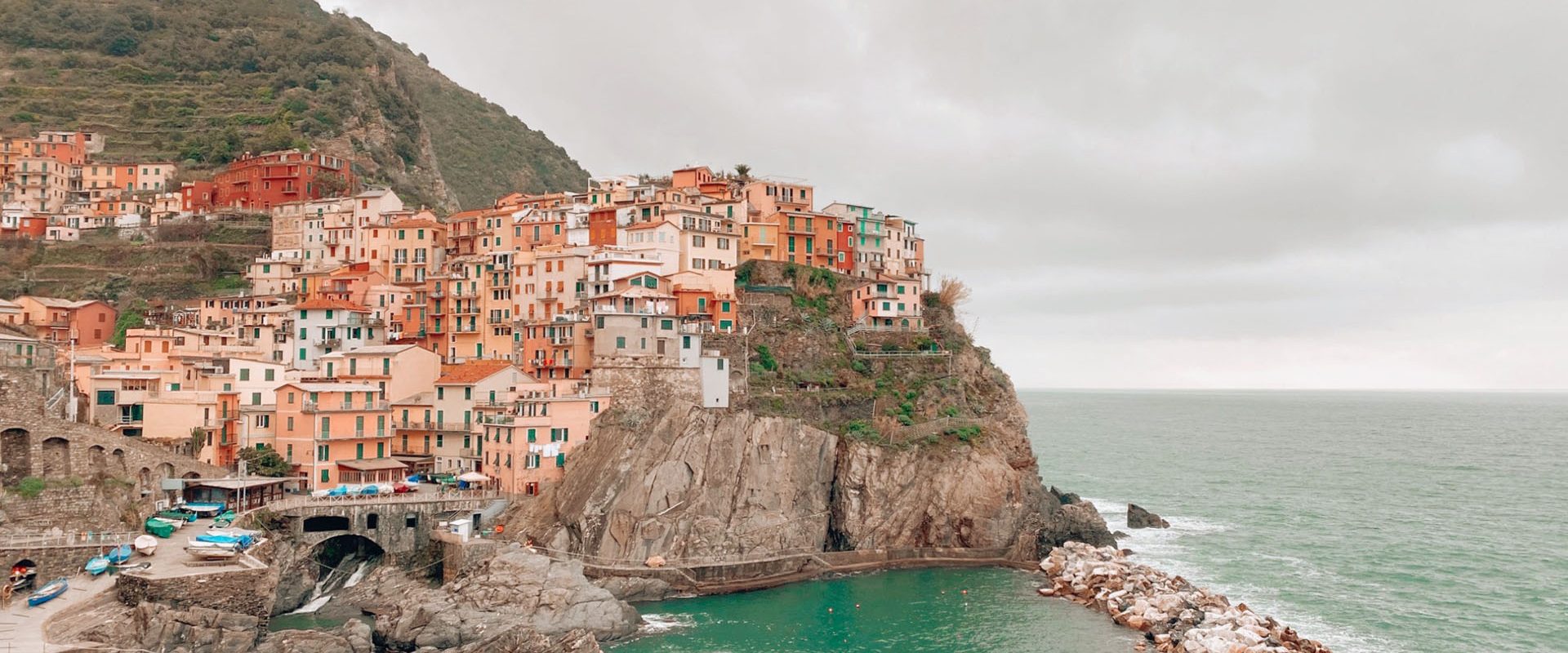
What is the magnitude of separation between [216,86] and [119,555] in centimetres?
9218

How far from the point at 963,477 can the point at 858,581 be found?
9470 mm

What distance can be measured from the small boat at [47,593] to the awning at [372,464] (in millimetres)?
20113

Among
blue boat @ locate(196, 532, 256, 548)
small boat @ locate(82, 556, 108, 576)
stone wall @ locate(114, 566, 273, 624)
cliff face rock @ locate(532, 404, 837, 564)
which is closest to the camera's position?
stone wall @ locate(114, 566, 273, 624)

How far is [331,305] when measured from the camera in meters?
77.9

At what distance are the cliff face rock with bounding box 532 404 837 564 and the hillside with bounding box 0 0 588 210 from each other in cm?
5752

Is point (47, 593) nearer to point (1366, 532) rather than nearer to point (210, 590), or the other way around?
point (210, 590)

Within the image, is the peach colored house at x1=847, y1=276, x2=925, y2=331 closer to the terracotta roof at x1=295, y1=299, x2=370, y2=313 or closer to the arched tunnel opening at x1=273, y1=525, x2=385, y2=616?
the terracotta roof at x1=295, y1=299, x2=370, y2=313

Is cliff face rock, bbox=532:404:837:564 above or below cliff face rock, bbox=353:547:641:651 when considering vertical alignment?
above

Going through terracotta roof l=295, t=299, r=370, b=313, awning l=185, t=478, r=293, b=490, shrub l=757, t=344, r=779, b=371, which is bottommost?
awning l=185, t=478, r=293, b=490

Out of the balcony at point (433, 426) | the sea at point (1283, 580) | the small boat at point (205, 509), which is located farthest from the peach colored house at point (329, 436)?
the sea at point (1283, 580)

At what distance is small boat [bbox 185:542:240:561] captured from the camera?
150 feet

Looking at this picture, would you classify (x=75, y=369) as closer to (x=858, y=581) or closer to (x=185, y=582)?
(x=185, y=582)

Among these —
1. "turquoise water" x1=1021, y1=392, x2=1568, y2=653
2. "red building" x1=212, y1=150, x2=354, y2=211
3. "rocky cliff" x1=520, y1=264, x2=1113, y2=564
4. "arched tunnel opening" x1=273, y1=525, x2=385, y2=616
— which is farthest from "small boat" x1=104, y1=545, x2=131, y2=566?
"red building" x1=212, y1=150, x2=354, y2=211

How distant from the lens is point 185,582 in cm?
4366
